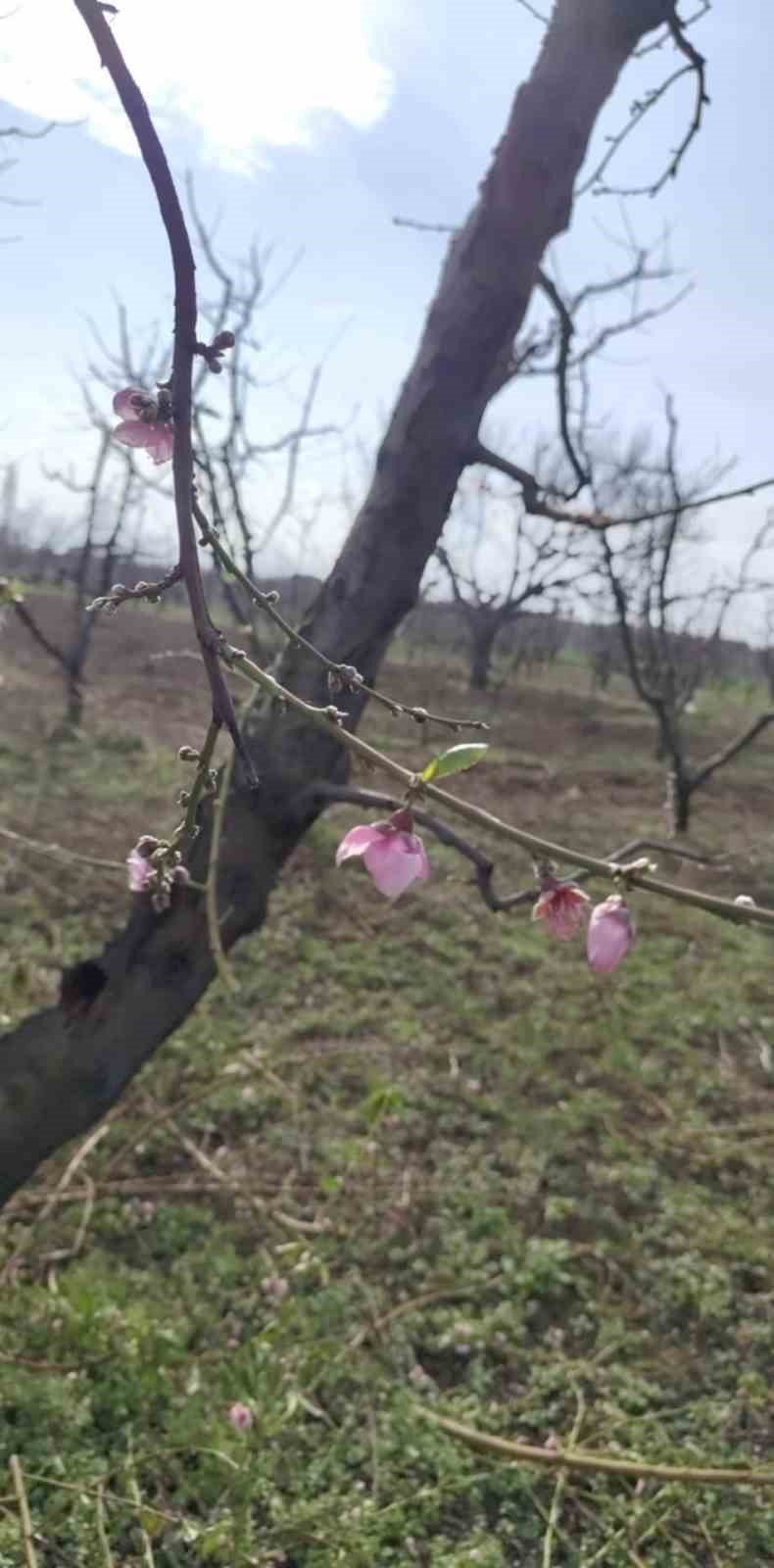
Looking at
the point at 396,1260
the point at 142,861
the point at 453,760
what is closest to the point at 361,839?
the point at 453,760

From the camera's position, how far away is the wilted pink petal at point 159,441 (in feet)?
2.93

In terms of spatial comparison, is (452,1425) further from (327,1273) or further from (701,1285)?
(701,1285)

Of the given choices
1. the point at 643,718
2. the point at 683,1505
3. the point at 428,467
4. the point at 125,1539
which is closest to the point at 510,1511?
the point at 683,1505

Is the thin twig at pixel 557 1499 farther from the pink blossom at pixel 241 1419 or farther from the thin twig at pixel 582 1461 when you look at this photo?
the pink blossom at pixel 241 1419

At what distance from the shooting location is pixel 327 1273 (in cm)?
260

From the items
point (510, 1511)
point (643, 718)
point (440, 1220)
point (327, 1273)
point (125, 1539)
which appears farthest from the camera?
point (643, 718)

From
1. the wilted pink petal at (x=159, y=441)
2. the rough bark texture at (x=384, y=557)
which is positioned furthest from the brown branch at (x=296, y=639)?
the rough bark texture at (x=384, y=557)

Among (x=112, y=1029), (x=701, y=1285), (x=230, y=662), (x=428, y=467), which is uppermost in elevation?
(x=428, y=467)

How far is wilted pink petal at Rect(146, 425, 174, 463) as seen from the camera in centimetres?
89

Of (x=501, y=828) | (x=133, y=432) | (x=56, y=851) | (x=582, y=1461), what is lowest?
(x=582, y=1461)

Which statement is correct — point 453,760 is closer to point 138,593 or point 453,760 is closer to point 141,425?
point 138,593

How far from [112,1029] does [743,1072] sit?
110 inches

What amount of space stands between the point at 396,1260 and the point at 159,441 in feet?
7.47

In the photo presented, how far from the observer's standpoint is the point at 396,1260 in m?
2.69
